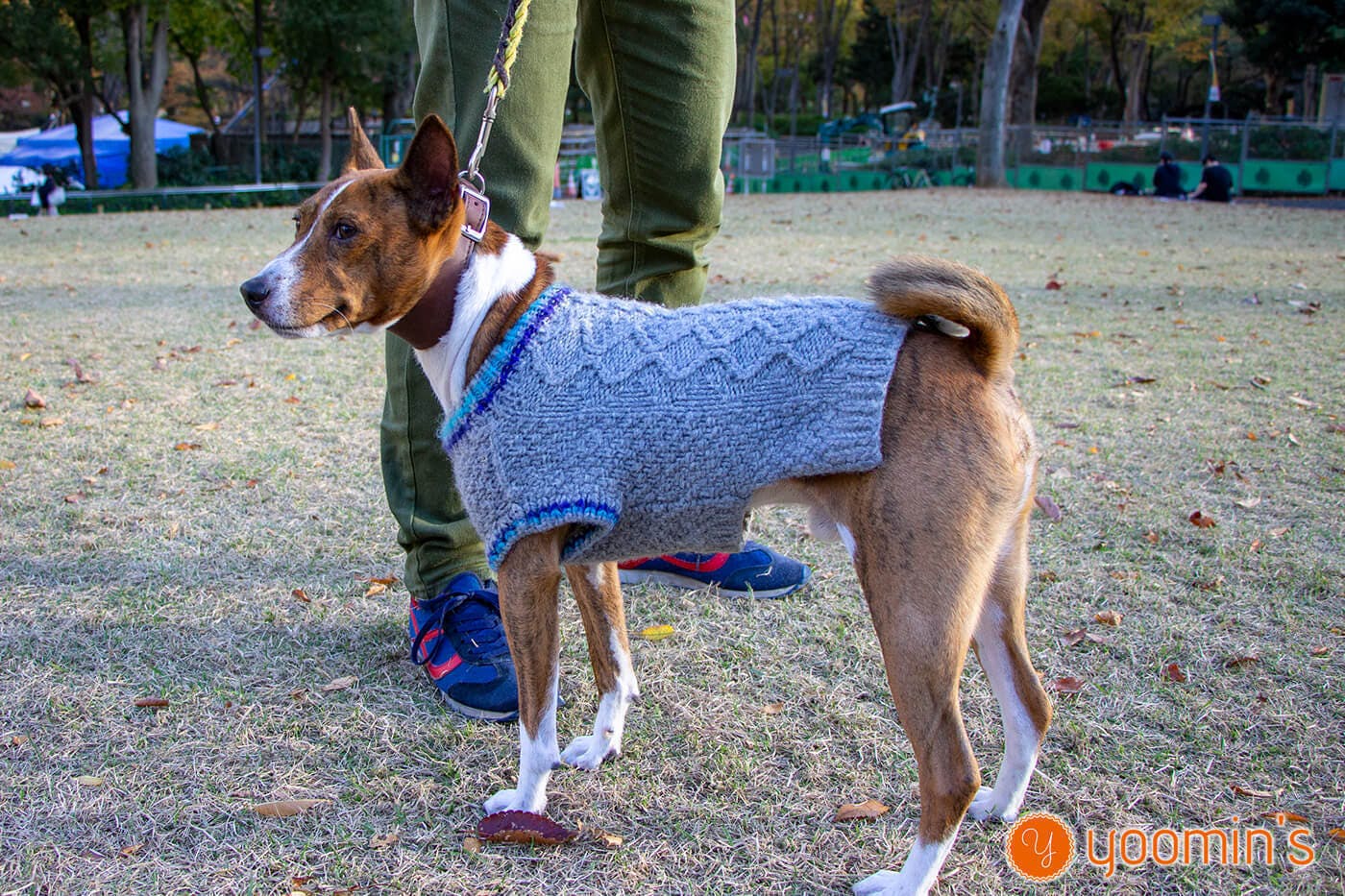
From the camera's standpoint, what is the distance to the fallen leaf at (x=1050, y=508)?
423 cm

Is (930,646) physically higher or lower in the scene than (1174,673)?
higher

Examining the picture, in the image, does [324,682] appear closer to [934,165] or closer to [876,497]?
[876,497]

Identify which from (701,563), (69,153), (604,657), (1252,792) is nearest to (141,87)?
(69,153)

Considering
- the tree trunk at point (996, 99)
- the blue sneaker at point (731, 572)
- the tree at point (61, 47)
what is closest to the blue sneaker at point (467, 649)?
the blue sneaker at point (731, 572)

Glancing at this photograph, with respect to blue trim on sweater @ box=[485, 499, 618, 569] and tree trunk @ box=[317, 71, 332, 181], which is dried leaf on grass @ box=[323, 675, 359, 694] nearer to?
blue trim on sweater @ box=[485, 499, 618, 569]

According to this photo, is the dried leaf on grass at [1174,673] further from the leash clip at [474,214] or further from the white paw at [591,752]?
the leash clip at [474,214]

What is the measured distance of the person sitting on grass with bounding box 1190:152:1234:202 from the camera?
21.8 m

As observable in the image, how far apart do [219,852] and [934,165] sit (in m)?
30.2

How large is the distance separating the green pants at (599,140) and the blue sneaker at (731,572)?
710mm

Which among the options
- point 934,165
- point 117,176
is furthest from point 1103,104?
point 117,176

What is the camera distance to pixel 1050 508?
4.28 metres

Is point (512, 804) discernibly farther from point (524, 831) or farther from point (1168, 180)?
point (1168, 180)

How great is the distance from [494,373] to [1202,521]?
3191 millimetres

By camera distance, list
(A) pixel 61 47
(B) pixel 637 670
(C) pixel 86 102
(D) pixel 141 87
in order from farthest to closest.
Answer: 1. (C) pixel 86 102
2. (D) pixel 141 87
3. (A) pixel 61 47
4. (B) pixel 637 670
